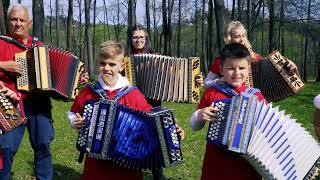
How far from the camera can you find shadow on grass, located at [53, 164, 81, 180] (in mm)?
6473

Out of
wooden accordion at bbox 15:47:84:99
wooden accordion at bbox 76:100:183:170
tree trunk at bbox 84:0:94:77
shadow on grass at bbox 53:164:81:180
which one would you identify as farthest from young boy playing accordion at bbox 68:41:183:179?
tree trunk at bbox 84:0:94:77

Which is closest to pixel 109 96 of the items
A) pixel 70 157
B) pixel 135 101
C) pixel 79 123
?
pixel 135 101

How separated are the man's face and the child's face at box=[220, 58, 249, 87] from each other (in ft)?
7.31

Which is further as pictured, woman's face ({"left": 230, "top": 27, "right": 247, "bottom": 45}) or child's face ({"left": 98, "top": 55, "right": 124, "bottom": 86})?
woman's face ({"left": 230, "top": 27, "right": 247, "bottom": 45})

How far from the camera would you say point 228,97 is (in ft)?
11.8

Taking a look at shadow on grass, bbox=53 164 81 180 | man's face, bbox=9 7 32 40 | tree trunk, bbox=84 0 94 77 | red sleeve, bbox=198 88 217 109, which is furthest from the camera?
tree trunk, bbox=84 0 94 77

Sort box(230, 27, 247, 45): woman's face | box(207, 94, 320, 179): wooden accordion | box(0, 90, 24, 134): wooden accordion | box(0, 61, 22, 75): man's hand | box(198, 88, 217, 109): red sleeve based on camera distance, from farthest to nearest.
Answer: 1. box(230, 27, 247, 45): woman's face
2. box(0, 61, 22, 75): man's hand
3. box(0, 90, 24, 134): wooden accordion
4. box(198, 88, 217, 109): red sleeve
5. box(207, 94, 320, 179): wooden accordion

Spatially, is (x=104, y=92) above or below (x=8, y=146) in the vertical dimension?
above

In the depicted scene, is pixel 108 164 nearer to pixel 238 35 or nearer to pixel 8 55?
pixel 8 55

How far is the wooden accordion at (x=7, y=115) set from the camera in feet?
13.1

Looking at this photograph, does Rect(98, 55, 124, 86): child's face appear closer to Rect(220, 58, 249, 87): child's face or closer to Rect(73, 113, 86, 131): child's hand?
Rect(73, 113, 86, 131): child's hand

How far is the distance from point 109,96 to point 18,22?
1561mm

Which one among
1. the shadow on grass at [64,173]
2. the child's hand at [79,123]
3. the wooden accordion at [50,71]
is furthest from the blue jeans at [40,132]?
the child's hand at [79,123]

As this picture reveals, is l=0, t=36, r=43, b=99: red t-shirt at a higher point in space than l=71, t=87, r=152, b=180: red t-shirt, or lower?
higher
